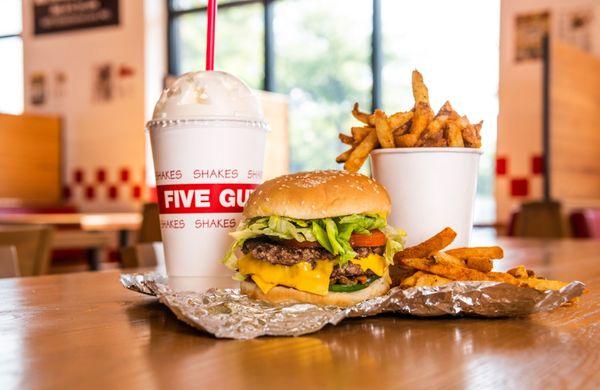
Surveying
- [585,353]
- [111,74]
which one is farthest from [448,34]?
[585,353]

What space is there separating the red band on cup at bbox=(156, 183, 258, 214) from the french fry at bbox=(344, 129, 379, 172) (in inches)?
7.8

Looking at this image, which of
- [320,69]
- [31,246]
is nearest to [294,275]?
[31,246]

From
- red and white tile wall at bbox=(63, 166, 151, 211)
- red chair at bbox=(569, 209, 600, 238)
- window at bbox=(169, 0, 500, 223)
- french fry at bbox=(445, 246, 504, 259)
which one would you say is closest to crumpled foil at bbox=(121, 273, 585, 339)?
french fry at bbox=(445, 246, 504, 259)

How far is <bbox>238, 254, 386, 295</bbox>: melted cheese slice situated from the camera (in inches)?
37.8

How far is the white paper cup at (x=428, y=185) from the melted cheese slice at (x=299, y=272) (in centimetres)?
→ 25

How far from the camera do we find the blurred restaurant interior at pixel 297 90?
4895mm

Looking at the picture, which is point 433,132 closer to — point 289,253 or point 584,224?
point 289,253

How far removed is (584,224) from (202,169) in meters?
3.70

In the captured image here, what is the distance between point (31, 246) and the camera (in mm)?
2527

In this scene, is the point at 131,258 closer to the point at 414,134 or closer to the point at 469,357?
the point at 414,134

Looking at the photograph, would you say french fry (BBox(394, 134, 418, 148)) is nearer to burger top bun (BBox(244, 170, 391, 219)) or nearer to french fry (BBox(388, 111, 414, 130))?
french fry (BBox(388, 111, 414, 130))

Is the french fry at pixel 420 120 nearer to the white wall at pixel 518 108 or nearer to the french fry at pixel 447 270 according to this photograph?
the french fry at pixel 447 270

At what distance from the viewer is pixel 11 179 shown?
7.54 metres

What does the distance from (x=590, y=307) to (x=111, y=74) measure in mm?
6951
